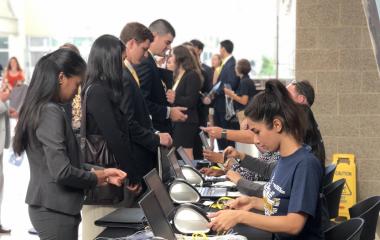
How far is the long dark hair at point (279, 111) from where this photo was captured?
7.24ft

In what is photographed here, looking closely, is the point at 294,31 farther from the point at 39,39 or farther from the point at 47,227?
the point at 39,39

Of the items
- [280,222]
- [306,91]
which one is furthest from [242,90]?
[280,222]

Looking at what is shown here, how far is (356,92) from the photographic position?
5566mm

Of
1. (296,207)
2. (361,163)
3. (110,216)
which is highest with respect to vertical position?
(296,207)

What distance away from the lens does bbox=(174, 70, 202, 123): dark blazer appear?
19.3ft

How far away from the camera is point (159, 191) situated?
106 inches

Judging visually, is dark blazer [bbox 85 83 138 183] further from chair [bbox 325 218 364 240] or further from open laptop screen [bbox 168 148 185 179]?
chair [bbox 325 218 364 240]

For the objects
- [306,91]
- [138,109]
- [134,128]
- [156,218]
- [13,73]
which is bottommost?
[13,73]

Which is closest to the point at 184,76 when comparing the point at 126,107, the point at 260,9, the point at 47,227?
the point at 126,107

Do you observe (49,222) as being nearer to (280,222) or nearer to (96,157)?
(96,157)

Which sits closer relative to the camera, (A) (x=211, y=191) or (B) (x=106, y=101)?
(B) (x=106, y=101)

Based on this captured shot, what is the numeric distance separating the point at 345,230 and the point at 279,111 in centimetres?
72

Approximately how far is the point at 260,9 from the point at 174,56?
9.84 m

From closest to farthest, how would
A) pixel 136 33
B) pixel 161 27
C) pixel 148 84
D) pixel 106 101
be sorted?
pixel 106 101, pixel 136 33, pixel 148 84, pixel 161 27
